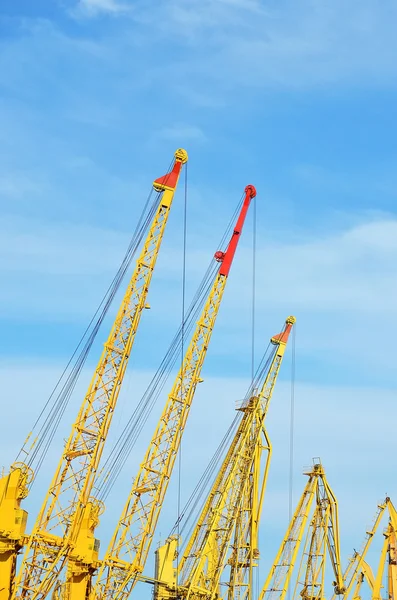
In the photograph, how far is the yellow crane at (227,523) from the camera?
7819cm

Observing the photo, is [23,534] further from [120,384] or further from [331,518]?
[331,518]

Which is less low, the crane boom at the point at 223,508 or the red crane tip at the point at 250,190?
the red crane tip at the point at 250,190

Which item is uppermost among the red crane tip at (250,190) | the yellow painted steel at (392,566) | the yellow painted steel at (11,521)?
the red crane tip at (250,190)

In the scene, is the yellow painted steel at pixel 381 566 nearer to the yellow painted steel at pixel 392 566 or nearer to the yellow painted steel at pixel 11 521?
the yellow painted steel at pixel 392 566

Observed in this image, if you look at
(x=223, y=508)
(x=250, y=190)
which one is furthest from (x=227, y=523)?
(x=250, y=190)

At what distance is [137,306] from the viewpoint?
72.9 m

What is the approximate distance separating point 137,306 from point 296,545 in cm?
2362

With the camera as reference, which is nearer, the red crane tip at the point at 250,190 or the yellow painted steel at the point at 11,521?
the yellow painted steel at the point at 11,521

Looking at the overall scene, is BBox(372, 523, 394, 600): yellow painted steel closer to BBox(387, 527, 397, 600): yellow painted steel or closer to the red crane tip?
BBox(387, 527, 397, 600): yellow painted steel

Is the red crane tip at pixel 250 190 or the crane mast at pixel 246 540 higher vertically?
the red crane tip at pixel 250 190

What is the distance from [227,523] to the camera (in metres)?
80.4

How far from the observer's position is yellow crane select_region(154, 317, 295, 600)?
257ft

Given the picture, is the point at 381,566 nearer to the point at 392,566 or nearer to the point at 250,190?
the point at 392,566

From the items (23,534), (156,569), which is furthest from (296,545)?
(23,534)
